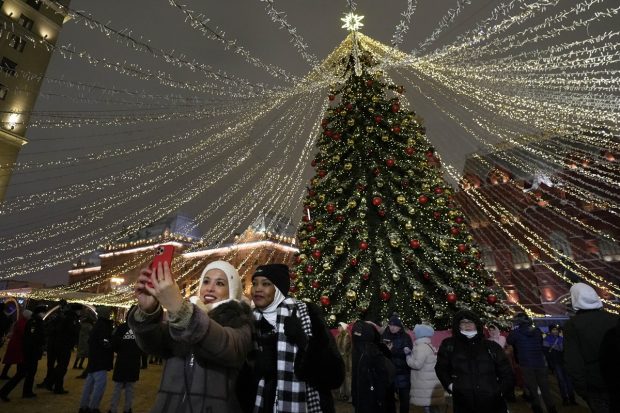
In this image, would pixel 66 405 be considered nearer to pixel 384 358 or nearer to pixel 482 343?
pixel 384 358

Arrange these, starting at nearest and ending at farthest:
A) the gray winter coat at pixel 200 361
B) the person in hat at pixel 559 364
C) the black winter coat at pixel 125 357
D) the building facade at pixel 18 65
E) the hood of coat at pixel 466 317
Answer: the gray winter coat at pixel 200 361, the hood of coat at pixel 466 317, the black winter coat at pixel 125 357, the person in hat at pixel 559 364, the building facade at pixel 18 65

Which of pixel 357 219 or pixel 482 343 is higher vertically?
pixel 357 219

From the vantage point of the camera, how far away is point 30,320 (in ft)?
23.7

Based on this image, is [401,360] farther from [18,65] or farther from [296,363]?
[18,65]

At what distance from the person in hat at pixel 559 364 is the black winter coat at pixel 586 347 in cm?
348

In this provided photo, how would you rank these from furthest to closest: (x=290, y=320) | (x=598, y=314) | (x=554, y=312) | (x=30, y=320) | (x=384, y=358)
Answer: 1. (x=554, y=312)
2. (x=30, y=320)
3. (x=384, y=358)
4. (x=598, y=314)
5. (x=290, y=320)

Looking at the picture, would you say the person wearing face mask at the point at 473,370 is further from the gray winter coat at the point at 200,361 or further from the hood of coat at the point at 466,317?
the gray winter coat at the point at 200,361

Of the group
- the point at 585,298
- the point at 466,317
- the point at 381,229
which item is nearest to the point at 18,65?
the point at 381,229

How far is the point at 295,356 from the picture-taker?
208 cm

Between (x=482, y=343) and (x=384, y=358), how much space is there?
117 cm

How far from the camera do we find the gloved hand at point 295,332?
2053 mm

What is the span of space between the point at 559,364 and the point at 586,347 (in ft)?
20.2

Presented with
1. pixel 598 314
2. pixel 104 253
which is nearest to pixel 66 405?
pixel 598 314

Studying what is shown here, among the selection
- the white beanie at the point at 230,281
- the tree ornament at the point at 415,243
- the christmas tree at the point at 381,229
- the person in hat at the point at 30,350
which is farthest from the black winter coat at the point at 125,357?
the tree ornament at the point at 415,243
